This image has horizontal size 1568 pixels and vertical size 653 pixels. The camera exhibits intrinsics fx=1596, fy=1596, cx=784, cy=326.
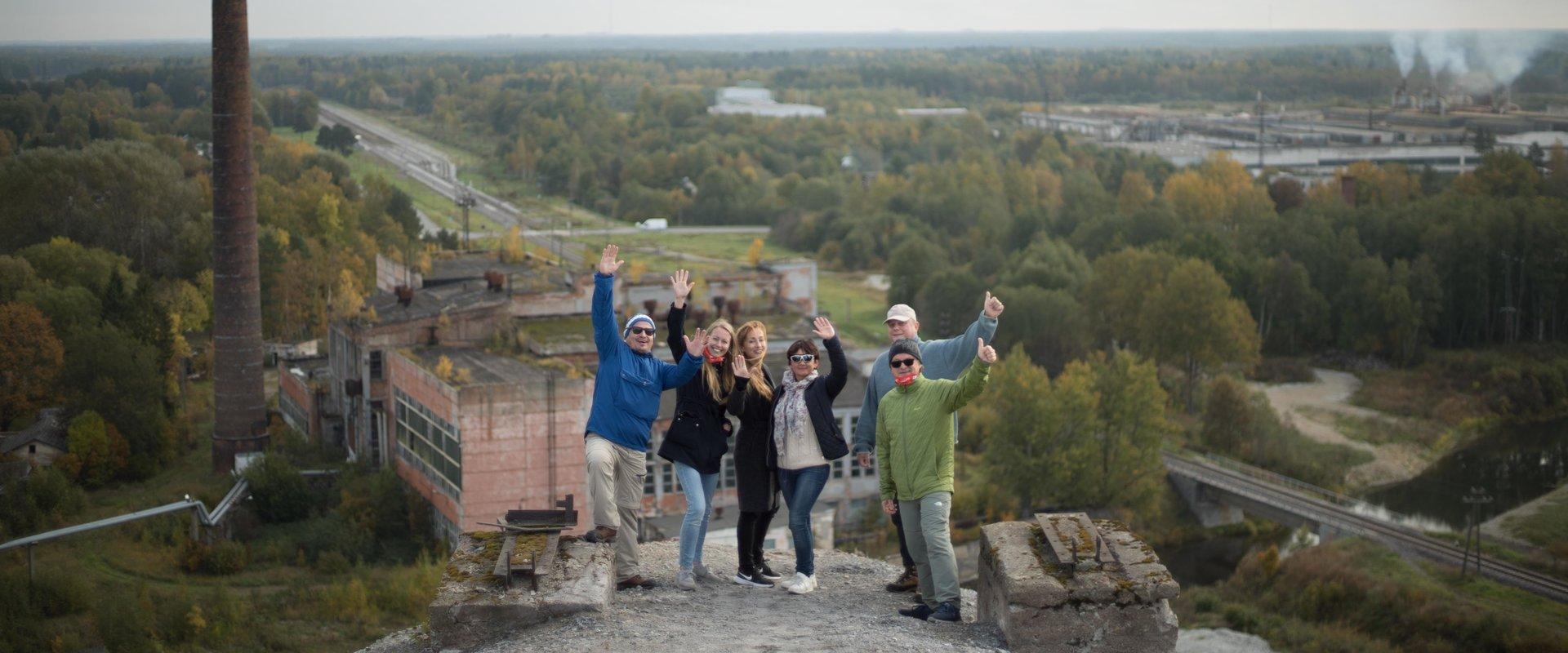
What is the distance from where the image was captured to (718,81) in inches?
6398

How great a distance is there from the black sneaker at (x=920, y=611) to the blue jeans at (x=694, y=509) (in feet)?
4.35

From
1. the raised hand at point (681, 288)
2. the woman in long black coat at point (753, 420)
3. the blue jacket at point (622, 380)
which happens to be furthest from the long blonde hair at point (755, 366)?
the raised hand at point (681, 288)

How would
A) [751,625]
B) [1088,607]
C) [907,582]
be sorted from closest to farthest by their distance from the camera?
[1088,607] → [751,625] → [907,582]

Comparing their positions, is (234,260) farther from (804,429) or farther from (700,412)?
(804,429)

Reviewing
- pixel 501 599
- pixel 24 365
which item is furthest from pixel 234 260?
pixel 501 599

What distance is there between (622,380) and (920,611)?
7.49 feet

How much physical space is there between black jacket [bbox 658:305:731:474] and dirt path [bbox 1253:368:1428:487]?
29.0 m

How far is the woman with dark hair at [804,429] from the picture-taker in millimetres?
9516

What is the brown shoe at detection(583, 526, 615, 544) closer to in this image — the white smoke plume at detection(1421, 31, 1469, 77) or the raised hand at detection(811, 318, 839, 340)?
the raised hand at detection(811, 318, 839, 340)

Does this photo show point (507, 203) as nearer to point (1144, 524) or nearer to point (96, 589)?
point (1144, 524)

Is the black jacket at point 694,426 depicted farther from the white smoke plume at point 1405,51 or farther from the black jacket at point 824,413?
the white smoke plume at point 1405,51

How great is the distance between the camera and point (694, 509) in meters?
9.88

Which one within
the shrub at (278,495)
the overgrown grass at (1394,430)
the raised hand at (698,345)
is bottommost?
A: the overgrown grass at (1394,430)

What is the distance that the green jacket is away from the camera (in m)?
9.14
